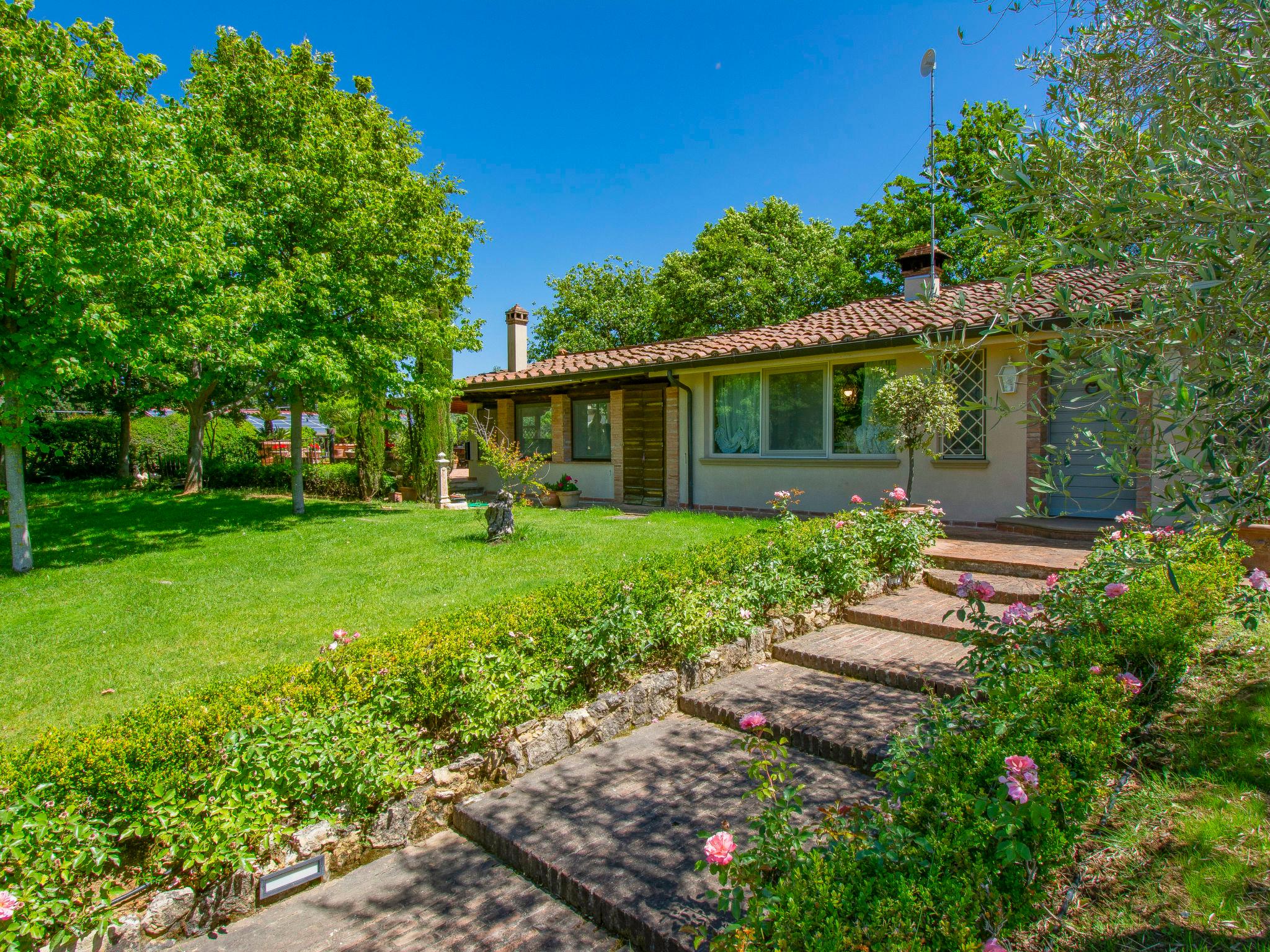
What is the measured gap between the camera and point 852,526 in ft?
21.7

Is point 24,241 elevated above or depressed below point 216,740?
above

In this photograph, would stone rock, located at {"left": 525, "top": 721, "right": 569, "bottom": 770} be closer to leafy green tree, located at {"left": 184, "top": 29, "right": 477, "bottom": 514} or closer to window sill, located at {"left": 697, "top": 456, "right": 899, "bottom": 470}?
window sill, located at {"left": 697, "top": 456, "right": 899, "bottom": 470}

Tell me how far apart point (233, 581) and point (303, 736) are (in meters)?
5.81

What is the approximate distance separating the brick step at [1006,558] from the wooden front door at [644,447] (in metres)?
6.87

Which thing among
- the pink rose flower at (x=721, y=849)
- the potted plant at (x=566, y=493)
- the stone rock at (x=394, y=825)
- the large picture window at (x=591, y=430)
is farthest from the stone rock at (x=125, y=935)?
the large picture window at (x=591, y=430)

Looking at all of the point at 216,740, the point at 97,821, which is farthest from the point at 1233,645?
the point at 97,821

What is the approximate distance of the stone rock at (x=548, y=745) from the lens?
3758mm

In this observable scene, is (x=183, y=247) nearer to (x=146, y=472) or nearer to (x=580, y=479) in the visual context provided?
(x=580, y=479)

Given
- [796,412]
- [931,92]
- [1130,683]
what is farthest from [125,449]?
[1130,683]

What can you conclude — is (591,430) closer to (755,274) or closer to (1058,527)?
(1058,527)

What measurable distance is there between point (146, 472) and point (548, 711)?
2221cm

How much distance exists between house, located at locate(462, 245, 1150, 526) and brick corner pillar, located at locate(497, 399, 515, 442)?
0.51 meters

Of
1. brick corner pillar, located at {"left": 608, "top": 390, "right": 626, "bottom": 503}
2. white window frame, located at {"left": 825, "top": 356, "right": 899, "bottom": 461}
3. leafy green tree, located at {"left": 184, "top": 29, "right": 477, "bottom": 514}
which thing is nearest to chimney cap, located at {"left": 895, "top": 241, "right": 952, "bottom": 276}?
white window frame, located at {"left": 825, "top": 356, "right": 899, "bottom": 461}

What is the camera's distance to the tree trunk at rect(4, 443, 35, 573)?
8.68 meters
